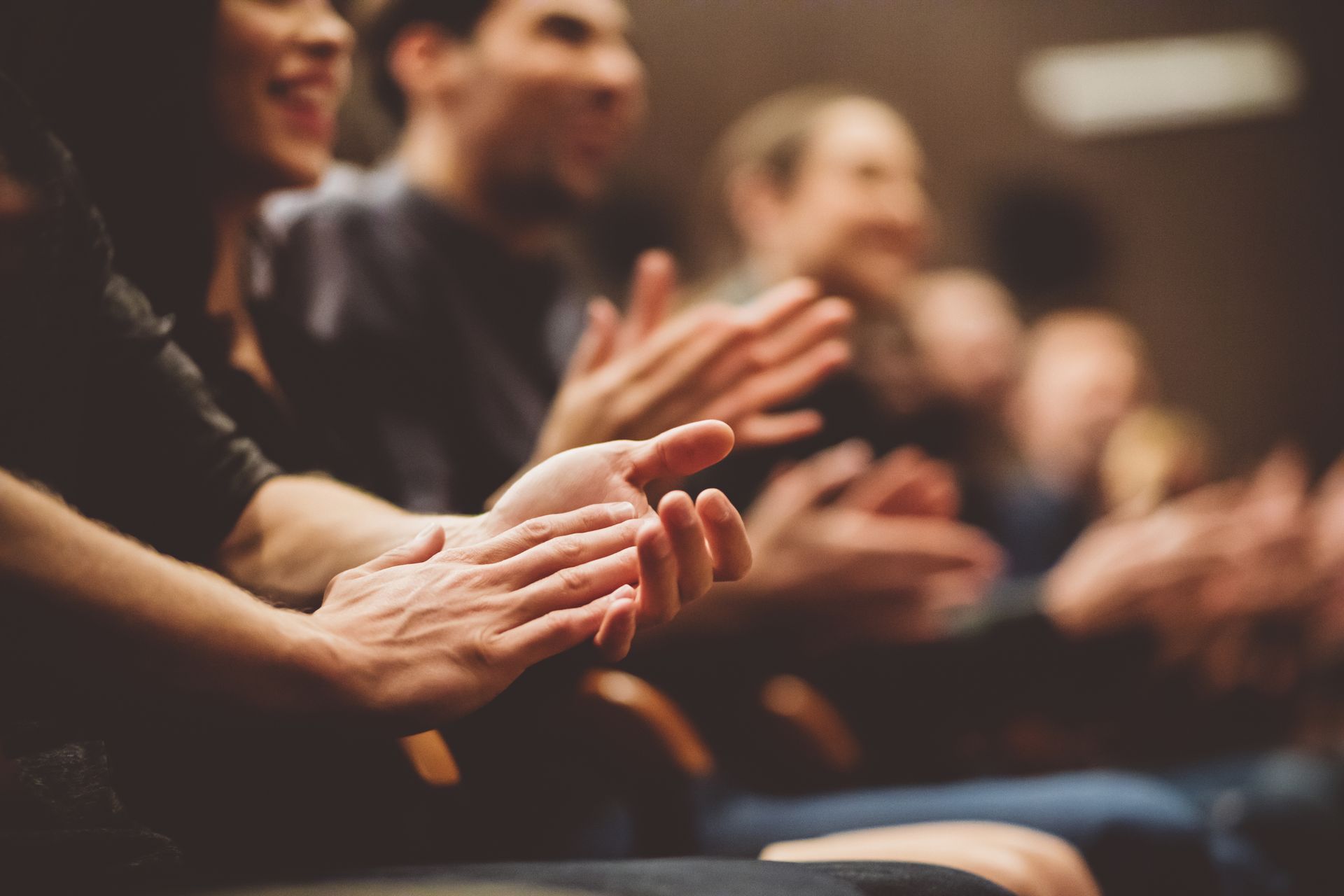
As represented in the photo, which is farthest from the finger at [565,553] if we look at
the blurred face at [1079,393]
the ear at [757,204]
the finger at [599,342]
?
the blurred face at [1079,393]

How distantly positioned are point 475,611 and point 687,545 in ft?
0.36

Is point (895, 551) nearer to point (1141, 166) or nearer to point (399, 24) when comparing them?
point (399, 24)

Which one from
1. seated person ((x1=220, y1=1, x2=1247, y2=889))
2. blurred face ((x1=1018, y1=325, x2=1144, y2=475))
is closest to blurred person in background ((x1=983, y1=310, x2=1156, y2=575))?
blurred face ((x1=1018, y1=325, x2=1144, y2=475))

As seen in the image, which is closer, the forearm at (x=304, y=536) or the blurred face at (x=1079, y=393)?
the forearm at (x=304, y=536)

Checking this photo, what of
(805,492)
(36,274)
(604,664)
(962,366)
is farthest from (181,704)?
(962,366)

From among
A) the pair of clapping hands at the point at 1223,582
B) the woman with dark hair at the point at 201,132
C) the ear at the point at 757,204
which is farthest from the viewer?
the ear at the point at 757,204

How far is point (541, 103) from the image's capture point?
4.04 ft

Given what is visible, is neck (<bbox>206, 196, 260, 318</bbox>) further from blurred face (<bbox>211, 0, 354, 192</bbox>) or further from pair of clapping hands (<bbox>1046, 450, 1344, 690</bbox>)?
pair of clapping hands (<bbox>1046, 450, 1344, 690</bbox>)

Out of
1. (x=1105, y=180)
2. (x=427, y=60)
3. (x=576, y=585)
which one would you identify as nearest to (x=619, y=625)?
(x=576, y=585)

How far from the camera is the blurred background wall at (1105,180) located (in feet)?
13.7

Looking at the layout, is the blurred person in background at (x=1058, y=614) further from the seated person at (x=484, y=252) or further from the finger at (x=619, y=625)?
the finger at (x=619, y=625)

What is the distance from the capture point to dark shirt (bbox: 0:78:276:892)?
20.2 inches

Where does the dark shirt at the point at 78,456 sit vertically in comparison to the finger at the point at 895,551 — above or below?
above

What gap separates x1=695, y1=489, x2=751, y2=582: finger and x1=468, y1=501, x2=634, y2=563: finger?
43 mm
